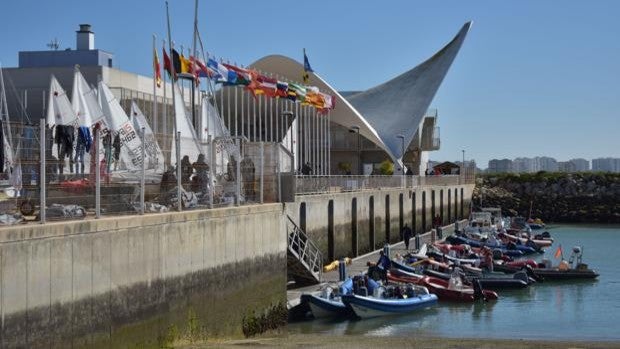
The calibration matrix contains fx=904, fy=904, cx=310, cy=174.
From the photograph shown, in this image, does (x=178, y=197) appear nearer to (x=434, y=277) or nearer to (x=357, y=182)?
(x=434, y=277)

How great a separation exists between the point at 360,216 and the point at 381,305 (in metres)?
19.6

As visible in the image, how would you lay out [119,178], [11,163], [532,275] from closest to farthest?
1. [11,163]
2. [119,178]
3. [532,275]

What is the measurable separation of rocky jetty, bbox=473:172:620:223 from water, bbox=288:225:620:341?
55255 mm

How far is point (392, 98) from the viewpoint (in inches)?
3807

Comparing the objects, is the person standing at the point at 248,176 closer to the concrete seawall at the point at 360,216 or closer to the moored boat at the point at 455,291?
the concrete seawall at the point at 360,216

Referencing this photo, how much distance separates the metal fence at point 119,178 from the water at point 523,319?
15.7ft

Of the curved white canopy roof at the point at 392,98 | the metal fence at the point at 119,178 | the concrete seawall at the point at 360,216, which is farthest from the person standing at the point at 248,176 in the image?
the curved white canopy roof at the point at 392,98

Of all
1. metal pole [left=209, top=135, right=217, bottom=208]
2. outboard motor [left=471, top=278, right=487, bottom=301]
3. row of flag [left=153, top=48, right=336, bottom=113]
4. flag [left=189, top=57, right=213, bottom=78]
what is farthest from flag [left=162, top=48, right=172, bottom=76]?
outboard motor [left=471, top=278, right=487, bottom=301]

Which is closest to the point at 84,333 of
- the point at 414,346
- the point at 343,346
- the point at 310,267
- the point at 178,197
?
the point at 178,197

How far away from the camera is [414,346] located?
797 inches

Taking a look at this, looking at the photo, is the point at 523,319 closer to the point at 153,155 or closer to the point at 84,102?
the point at 153,155

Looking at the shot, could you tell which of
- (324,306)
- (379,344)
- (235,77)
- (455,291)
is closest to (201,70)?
(235,77)

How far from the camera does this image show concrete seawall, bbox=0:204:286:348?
43.2 ft

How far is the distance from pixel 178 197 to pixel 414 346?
621 centimetres
